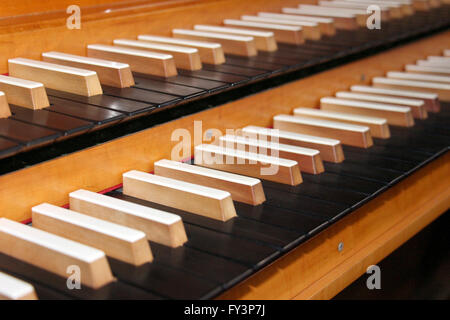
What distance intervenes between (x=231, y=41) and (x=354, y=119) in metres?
0.54

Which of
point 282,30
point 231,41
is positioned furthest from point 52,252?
point 282,30

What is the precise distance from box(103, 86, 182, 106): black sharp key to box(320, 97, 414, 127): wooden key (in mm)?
975

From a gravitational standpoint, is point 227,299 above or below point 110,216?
below

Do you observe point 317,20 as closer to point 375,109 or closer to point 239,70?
point 375,109

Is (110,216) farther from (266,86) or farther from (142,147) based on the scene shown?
(266,86)

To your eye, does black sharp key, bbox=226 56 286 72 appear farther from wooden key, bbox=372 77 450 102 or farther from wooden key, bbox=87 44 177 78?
wooden key, bbox=372 77 450 102

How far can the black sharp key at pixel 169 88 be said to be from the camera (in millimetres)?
1898

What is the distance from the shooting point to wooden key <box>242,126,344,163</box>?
216 cm

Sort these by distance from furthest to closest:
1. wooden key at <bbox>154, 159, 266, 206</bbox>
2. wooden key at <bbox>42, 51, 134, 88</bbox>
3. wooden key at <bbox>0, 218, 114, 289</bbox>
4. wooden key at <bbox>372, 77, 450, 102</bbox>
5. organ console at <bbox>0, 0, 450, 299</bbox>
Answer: wooden key at <bbox>372, 77, 450, 102</bbox> → wooden key at <bbox>42, 51, 134, 88</bbox> → wooden key at <bbox>154, 159, 266, 206</bbox> → organ console at <bbox>0, 0, 450, 299</bbox> → wooden key at <bbox>0, 218, 114, 289</bbox>

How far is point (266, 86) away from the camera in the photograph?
2.21m

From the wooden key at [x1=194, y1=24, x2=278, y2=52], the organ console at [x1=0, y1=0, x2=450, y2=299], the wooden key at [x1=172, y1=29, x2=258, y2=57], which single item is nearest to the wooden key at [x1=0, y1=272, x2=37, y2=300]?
the organ console at [x1=0, y1=0, x2=450, y2=299]

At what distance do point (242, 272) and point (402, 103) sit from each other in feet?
4.75

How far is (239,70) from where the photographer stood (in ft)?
7.14
